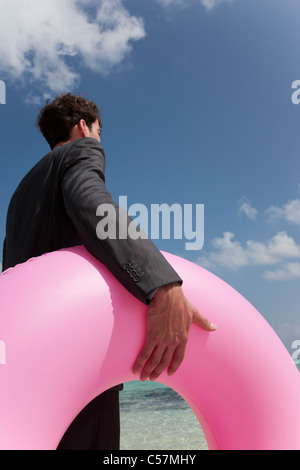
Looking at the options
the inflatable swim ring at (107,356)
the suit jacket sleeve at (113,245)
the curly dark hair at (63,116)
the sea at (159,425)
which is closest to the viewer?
the inflatable swim ring at (107,356)

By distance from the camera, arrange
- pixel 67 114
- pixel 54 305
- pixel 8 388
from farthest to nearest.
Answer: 1. pixel 67 114
2. pixel 54 305
3. pixel 8 388

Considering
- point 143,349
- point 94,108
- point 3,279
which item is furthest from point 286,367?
point 94,108

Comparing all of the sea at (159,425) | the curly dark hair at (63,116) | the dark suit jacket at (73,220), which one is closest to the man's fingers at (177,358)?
the dark suit jacket at (73,220)

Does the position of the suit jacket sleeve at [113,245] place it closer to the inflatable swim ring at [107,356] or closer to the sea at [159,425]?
the inflatable swim ring at [107,356]

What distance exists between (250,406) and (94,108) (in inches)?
53.4

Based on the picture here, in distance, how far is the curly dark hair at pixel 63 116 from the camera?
1806 millimetres

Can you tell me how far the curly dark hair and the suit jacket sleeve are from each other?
56 cm

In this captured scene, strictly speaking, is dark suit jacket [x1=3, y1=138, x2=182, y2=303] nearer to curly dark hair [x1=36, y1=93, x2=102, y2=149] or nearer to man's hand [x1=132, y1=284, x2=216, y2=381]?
man's hand [x1=132, y1=284, x2=216, y2=381]

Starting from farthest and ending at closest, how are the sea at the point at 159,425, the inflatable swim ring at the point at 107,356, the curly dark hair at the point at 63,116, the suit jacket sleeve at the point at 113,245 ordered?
the sea at the point at 159,425
the curly dark hair at the point at 63,116
the suit jacket sleeve at the point at 113,245
the inflatable swim ring at the point at 107,356

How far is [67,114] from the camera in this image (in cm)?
181

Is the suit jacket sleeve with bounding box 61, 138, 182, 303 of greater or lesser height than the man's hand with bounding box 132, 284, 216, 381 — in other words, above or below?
above

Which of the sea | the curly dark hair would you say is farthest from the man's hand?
the sea

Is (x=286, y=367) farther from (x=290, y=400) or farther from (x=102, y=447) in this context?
(x=102, y=447)

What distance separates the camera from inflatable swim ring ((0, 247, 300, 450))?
0.99 meters
